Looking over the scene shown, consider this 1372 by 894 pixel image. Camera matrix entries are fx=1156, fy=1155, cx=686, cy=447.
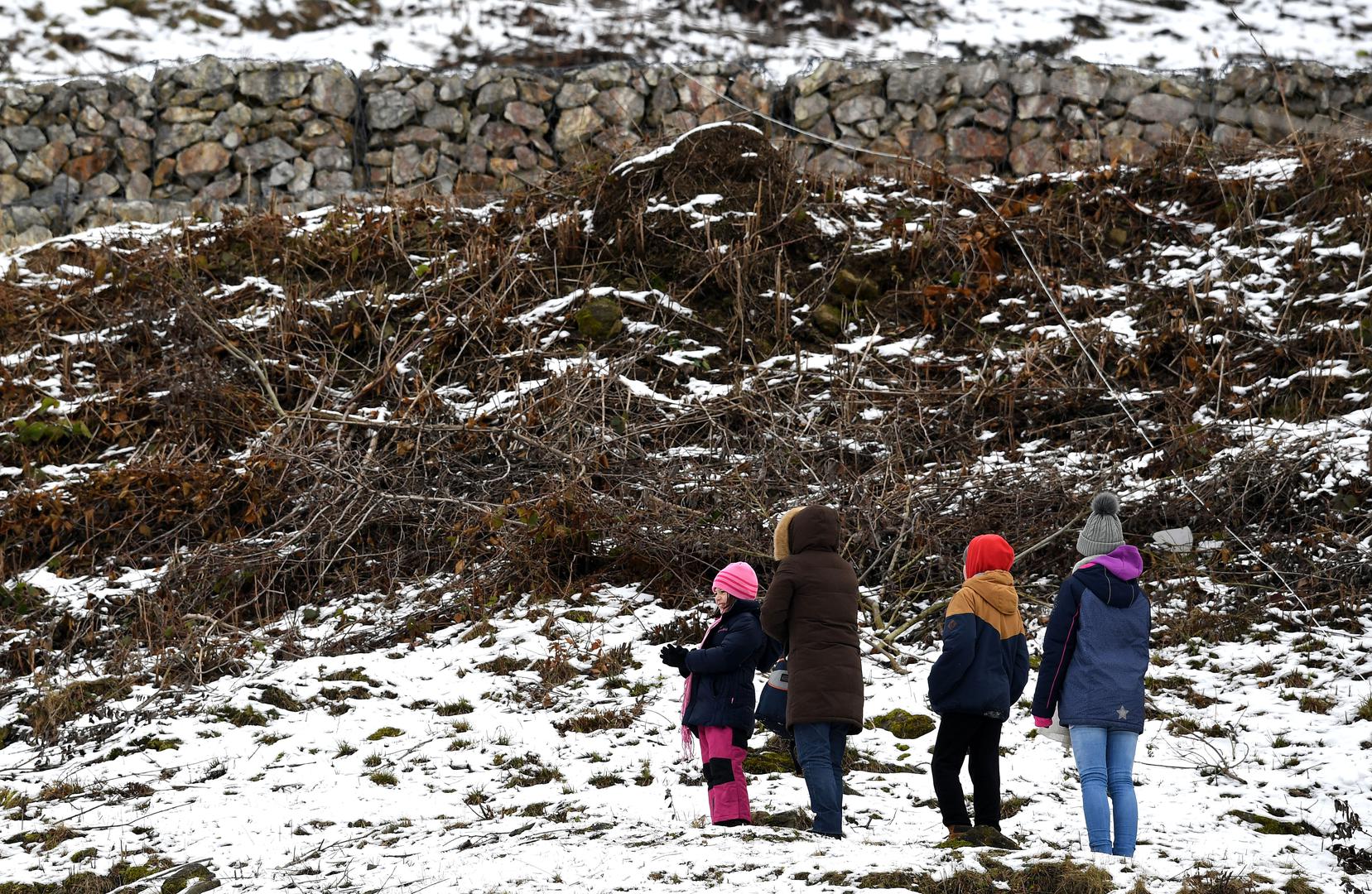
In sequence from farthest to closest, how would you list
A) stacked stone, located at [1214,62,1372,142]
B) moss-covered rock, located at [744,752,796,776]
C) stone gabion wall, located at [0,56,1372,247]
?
1. stacked stone, located at [1214,62,1372,142]
2. stone gabion wall, located at [0,56,1372,247]
3. moss-covered rock, located at [744,752,796,776]

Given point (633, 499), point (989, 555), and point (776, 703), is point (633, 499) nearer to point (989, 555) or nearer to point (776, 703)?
point (776, 703)

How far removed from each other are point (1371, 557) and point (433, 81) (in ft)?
32.3

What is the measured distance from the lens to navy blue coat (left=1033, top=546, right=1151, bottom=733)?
419 cm

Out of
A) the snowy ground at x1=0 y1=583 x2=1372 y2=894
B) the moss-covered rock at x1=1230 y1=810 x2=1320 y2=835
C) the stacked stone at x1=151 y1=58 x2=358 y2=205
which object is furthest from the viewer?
the stacked stone at x1=151 y1=58 x2=358 y2=205

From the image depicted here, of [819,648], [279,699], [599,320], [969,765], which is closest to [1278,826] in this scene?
[969,765]

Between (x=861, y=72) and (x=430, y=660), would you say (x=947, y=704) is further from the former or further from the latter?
(x=861, y=72)

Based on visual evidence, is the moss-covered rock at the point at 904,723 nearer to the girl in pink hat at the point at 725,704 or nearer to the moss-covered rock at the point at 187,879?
the girl in pink hat at the point at 725,704

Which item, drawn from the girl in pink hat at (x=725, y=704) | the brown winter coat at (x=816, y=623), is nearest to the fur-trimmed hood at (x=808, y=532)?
the brown winter coat at (x=816, y=623)

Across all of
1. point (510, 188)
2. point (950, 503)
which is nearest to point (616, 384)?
point (950, 503)

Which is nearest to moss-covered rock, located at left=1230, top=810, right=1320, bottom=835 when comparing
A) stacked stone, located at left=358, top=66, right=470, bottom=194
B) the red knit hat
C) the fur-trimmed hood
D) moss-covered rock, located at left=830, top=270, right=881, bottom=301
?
the red knit hat

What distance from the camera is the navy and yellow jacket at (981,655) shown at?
4.33 m

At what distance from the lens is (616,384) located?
350 inches

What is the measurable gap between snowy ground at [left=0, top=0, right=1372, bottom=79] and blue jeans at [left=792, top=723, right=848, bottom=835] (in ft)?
33.2

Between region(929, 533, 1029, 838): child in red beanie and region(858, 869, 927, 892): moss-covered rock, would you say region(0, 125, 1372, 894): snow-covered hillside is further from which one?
region(929, 533, 1029, 838): child in red beanie
